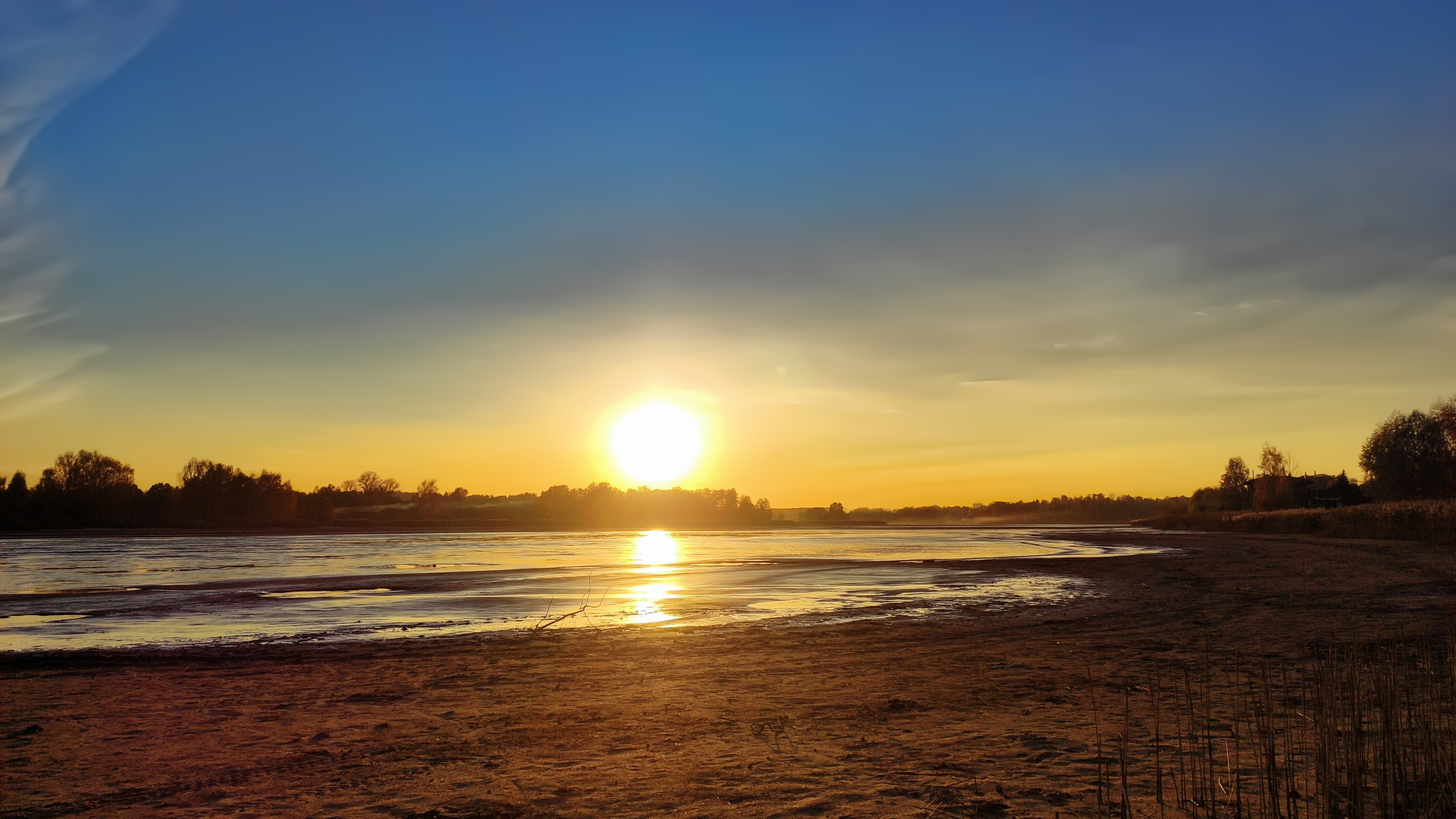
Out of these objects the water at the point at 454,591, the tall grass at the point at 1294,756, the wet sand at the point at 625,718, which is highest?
the tall grass at the point at 1294,756

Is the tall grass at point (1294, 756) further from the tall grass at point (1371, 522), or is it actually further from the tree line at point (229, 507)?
the tree line at point (229, 507)

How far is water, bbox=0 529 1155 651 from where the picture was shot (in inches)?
720

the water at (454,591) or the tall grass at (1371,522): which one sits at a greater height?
the tall grass at (1371,522)

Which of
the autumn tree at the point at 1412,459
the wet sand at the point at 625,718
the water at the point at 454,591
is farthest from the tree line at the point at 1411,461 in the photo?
the wet sand at the point at 625,718

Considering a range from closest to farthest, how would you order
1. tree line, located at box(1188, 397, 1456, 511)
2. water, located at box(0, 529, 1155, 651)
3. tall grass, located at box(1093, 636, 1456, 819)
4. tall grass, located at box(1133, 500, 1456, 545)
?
tall grass, located at box(1093, 636, 1456, 819) < water, located at box(0, 529, 1155, 651) < tall grass, located at box(1133, 500, 1456, 545) < tree line, located at box(1188, 397, 1456, 511)

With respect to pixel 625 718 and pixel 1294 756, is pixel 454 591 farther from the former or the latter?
pixel 1294 756

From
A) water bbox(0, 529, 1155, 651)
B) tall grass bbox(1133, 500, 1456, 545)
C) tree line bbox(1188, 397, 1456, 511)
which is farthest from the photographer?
tree line bbox(1188, 397, 1456, 511)

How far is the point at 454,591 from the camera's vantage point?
26359mm

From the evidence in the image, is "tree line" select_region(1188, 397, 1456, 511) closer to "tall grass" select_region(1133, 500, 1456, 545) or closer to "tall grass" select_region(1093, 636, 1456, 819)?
"tall grass" select_region(1133, 500, 1456, 545)

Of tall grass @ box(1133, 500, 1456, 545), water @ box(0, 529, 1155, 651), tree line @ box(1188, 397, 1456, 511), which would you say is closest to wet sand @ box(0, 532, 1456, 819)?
water @ box(0, 529, 1155, 651)

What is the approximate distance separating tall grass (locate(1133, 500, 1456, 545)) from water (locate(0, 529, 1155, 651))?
15.6 m

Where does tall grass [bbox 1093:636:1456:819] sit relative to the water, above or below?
above

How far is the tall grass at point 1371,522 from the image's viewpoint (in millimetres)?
48438

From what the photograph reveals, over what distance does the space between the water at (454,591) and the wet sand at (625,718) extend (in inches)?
98.7
